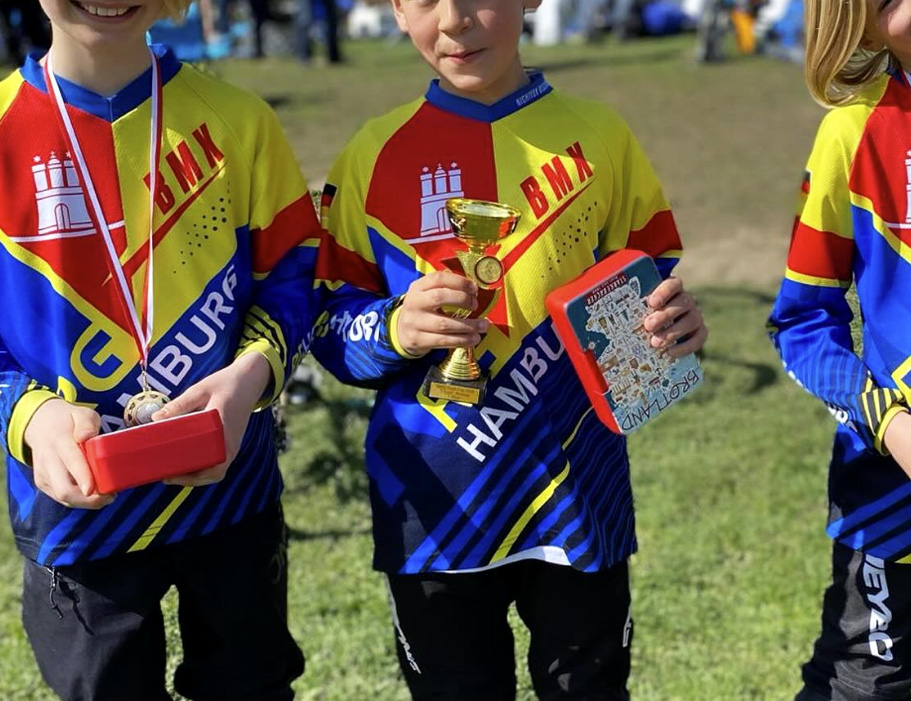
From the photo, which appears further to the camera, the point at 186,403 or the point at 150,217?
the point at 150,217

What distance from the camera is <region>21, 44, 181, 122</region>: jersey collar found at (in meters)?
1.87

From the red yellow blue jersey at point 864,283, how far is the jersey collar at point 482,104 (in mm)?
495

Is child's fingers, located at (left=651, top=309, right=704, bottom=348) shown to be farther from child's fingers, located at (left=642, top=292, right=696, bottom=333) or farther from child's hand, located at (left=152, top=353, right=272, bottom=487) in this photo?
child's hand, located at (left=152, top=353, right=272, bottom=487)

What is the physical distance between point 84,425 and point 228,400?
8.6 inches

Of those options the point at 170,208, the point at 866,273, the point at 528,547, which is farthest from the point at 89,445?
the point at 866,273

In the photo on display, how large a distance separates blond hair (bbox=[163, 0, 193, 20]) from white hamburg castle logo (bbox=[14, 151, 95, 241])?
0.30 metres

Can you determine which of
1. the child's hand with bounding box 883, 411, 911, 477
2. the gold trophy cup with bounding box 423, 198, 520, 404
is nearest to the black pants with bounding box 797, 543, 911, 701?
the child's hand with bounding box 883, 411, 911, 477

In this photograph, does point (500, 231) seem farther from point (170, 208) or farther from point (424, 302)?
point (170, 208)

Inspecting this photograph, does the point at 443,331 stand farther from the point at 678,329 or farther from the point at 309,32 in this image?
the point at 309,32

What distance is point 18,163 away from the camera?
1838mm

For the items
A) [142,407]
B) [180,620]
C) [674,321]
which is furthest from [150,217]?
[674,321]

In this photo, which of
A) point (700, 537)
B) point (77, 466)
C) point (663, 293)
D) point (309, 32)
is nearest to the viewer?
point (77, 466)

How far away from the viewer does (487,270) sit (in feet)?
6.14

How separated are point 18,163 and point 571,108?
0.92 meters
